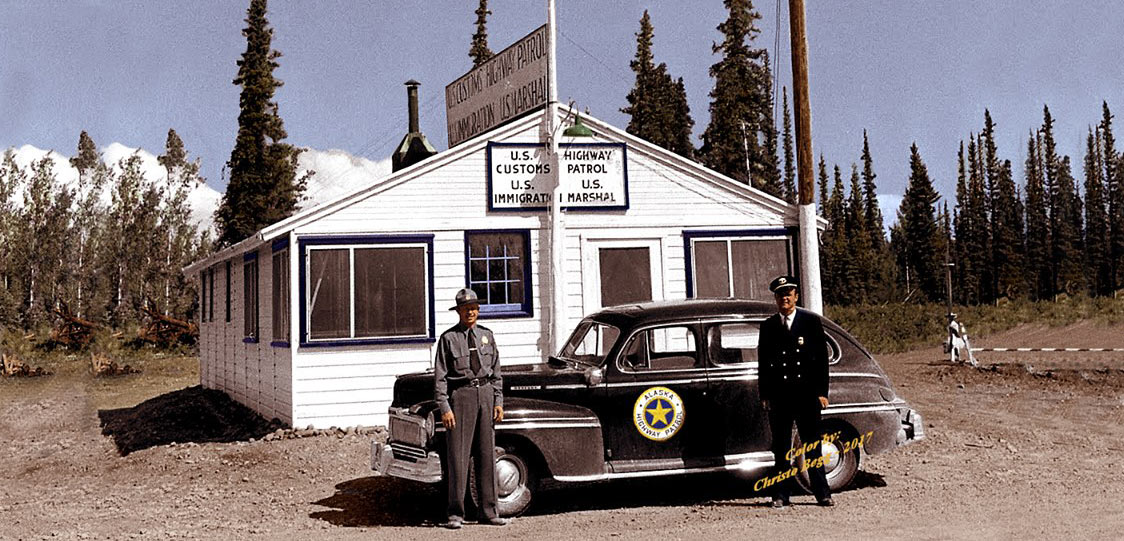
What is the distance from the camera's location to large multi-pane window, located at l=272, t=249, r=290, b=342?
562 inches

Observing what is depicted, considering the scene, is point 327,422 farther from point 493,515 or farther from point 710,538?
point 710,538

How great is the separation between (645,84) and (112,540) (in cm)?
5310

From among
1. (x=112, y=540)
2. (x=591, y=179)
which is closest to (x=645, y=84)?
(x=591, y=179)

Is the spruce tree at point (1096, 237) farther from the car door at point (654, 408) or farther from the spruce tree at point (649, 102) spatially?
the car door at point (654, 408)

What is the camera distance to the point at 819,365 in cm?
819

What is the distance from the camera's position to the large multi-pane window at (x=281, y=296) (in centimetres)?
1428

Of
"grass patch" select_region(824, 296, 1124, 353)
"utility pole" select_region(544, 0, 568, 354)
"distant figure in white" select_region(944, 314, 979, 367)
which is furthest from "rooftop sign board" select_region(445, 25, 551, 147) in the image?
"grass patch" select_region(824, 296, 1124, 353)

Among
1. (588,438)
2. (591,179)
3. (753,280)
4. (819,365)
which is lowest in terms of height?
(588,438)

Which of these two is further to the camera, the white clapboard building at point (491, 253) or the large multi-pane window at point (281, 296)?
the large multi-pane window at point (281, 296)

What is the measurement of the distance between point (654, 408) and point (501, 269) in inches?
262

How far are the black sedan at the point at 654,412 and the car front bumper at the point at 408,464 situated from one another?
0.01m

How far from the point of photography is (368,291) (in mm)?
14109

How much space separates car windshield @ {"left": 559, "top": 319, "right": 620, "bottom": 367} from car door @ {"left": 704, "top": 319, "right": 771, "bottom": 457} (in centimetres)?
89

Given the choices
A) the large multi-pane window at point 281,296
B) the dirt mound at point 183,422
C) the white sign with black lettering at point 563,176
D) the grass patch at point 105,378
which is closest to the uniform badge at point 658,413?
the white sign with black lettering at point 563,176
